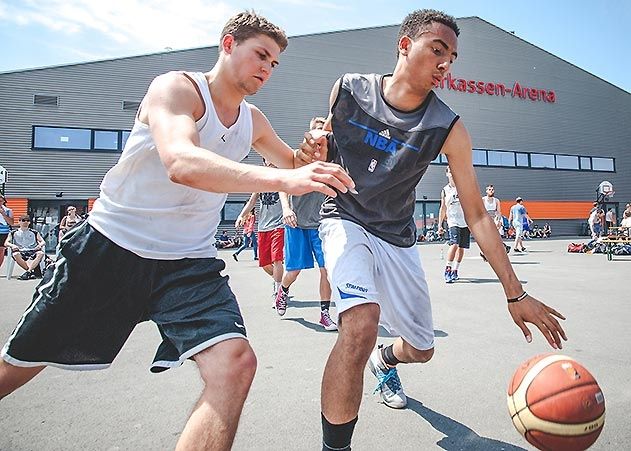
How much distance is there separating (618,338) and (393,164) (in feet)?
10.7

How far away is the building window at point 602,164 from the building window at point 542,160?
425cm

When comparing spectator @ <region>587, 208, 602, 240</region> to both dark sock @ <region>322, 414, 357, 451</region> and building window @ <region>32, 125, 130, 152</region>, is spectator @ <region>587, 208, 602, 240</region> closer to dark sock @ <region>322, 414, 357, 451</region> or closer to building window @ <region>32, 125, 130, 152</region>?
dark sock @ <region>322, 414, 357, 451</region>

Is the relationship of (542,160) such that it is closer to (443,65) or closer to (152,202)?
(443,65)

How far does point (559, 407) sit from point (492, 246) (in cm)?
87

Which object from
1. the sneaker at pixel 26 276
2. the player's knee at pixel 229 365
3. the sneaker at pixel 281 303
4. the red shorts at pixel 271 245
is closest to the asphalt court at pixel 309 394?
the sneaker at pixel 281 303

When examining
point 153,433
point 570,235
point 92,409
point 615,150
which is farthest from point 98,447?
point 615,150

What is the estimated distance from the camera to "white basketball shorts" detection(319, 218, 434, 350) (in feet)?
8.98

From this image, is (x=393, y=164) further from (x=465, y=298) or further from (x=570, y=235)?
(x=570, y=235)

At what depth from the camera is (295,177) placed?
59.8 inches

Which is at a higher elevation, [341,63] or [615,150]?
[341,63]

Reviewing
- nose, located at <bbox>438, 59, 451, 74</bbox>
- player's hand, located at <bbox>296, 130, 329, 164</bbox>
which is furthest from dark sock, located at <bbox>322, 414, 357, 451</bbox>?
nose, located at <bbox>438, 59, 451, 74</bbox>

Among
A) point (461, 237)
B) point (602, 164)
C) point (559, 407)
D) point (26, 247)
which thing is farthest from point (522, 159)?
point (559, 407)

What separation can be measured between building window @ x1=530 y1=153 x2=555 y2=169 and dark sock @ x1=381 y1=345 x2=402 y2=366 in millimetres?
35098

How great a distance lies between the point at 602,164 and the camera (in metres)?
37.3
